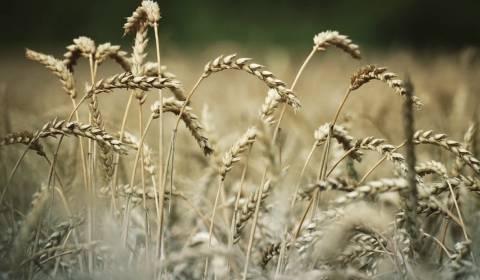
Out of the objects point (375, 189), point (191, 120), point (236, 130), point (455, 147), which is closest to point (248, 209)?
point (191, 120)

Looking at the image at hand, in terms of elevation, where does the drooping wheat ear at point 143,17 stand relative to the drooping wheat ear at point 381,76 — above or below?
above

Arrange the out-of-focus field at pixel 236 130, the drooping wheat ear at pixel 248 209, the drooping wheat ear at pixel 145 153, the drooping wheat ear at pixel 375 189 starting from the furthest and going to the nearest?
1. the out-of-focus field at pixel 236 130
2. the drooping wheat ear at pixel 145 153
3. the drooping wheat ear at pixel 248 209
4. the drooping wheat ear at pixel 375 189

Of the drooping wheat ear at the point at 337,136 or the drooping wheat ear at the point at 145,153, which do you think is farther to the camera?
the drooping wheat ear at the point at 145,153

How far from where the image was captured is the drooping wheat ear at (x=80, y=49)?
1351 millimetres

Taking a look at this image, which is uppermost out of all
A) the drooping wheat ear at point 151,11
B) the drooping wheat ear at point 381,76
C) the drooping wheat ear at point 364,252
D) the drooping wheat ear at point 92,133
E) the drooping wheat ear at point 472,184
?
the drooping wheat ear at point 151,11

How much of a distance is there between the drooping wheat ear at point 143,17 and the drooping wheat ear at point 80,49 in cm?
9

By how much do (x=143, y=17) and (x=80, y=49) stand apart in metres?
0.17

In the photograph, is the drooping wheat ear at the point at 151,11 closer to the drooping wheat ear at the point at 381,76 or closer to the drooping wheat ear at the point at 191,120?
the drooping wheat ear at the point at 191,120

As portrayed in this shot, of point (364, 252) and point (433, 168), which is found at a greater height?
point (433, 168)

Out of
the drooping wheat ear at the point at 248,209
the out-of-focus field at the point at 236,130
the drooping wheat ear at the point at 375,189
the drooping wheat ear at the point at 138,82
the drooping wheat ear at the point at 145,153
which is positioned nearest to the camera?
the drooping wheat ear at the point at 375,189

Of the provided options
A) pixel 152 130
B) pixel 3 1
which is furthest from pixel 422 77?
pixel 3 1

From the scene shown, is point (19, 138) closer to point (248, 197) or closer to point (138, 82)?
point (138, 82)

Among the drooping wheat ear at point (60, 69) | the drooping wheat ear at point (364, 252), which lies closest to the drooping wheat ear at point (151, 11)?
A: the drooping wheat ear at point (60, 69)

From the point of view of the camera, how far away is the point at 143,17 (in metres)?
1.34
